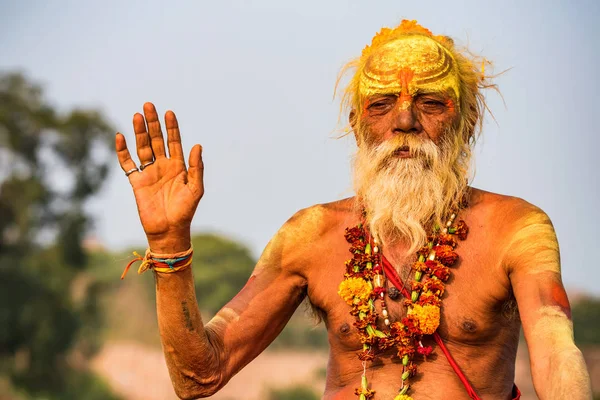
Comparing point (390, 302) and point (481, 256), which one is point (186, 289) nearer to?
point (390, 302)

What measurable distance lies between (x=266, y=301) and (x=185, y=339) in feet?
1.80

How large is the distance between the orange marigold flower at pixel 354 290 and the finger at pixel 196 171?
81cm

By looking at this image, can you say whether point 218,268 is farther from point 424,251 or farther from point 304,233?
point 424,251

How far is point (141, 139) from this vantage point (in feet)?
15.9

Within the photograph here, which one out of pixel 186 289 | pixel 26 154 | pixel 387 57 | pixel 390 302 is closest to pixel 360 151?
pixel 387 57

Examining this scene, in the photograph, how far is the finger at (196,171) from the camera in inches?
191

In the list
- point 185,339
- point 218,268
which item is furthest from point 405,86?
point 218,268

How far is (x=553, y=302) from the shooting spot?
14.9 ft

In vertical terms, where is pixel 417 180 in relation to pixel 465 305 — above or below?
above

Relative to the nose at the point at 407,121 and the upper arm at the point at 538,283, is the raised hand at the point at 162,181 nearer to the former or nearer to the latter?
the nose at the point at 407,121

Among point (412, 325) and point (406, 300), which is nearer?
point (412, 325)

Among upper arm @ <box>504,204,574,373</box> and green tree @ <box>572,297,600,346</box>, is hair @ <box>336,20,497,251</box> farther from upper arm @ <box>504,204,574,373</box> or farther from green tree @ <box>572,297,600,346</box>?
green tree @ <box>572,297,600,346</box>

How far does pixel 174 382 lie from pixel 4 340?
2894 centimetres

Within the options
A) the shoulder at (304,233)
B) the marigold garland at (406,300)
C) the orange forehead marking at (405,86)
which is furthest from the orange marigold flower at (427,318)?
the orange forehead marking at (405,86)
